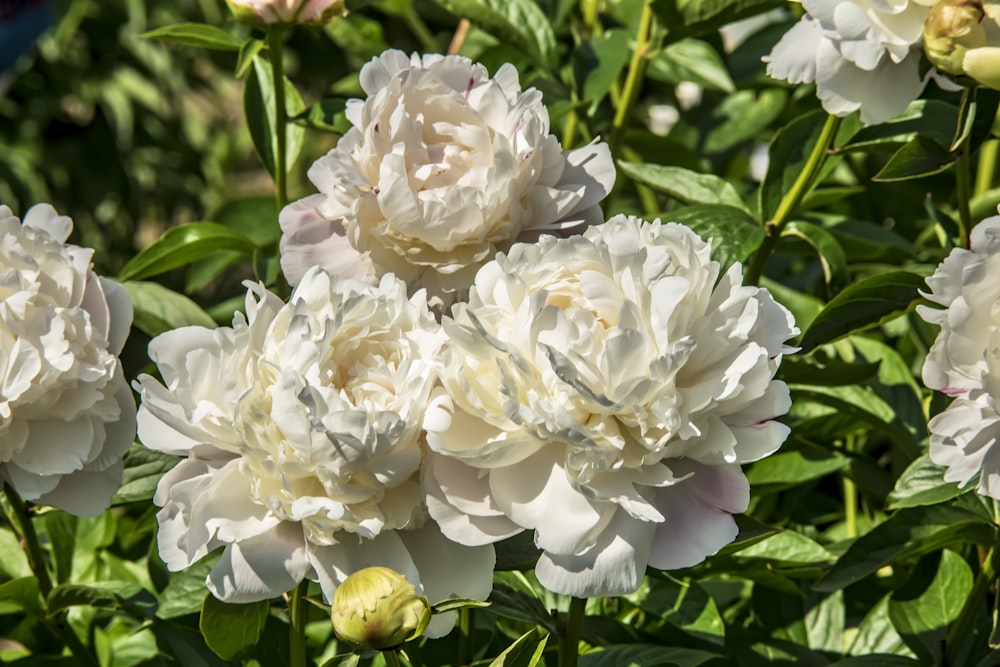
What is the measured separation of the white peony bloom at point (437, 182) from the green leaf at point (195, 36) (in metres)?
0.22

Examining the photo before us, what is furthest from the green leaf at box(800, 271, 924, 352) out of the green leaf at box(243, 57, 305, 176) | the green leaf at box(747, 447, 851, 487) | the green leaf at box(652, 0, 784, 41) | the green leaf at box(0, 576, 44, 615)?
the green leaf at box(0, 576, 44, 615)

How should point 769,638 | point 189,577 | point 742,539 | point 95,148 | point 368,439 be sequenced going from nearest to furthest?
point 368,439, point 742,539, point 189,577, point 769,638, point 95,148

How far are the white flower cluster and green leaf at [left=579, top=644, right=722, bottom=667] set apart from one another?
0.55 ft

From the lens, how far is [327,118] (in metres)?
0.85

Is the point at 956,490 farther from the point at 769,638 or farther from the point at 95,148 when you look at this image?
the point at 95,148

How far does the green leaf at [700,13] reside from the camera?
0.92 metres

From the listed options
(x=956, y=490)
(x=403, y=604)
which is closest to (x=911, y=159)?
(x=956, y=490)

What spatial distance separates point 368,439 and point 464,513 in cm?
5

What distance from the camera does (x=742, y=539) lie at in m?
0.63

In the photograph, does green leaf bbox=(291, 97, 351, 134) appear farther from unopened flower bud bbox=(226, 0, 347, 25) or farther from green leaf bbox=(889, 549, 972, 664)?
green leaf bbox=(889, 549, 972, 664)

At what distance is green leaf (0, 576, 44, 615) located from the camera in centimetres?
74

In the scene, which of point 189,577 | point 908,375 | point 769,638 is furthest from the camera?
point 908,375

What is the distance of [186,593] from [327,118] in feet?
1.09

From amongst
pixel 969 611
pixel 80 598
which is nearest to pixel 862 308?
pixel 969 611
